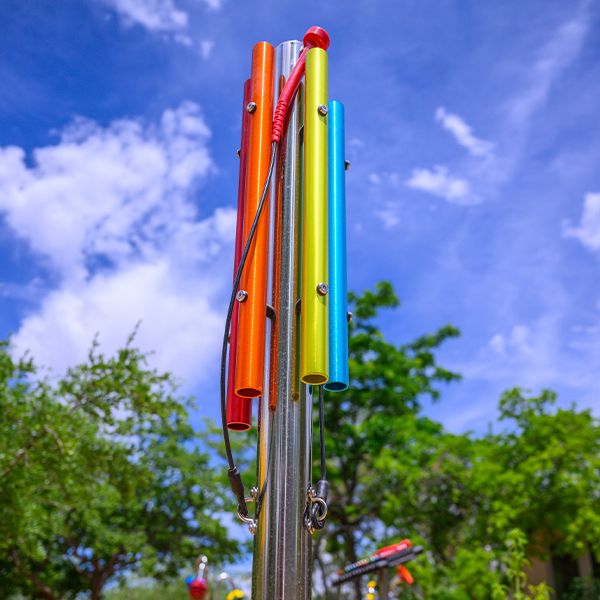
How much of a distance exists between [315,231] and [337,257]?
145mm

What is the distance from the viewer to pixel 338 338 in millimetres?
2654

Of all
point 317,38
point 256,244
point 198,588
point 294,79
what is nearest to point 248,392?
point 256,244

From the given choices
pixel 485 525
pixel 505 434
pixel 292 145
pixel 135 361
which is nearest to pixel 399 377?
pixel 505 434

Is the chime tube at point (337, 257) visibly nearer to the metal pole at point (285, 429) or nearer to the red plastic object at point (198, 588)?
the metal pole at point (285, 429)

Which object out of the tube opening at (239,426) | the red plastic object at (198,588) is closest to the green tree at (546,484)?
the red plastic object at (198,588)

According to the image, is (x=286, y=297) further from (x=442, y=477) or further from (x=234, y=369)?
(x=442, y=477)

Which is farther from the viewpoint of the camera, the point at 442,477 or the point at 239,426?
the point at 442,477

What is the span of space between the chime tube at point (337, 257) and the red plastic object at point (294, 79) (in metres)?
0.19

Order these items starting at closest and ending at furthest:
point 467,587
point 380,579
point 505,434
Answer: point 380,579 < point 467,587 < point 505,434

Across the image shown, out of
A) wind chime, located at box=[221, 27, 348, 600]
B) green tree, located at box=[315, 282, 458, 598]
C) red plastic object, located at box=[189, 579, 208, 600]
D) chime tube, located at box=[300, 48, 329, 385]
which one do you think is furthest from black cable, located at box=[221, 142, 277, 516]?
green tree, located at box=[315, 282, 458, 598]

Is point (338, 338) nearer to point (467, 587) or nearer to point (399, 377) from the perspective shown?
point (467, 587)

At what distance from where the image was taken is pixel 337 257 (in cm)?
281

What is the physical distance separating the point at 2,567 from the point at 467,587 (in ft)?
49.7

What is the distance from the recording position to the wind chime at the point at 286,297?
246 cm
